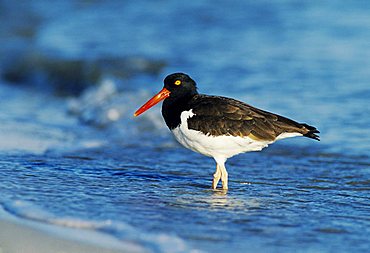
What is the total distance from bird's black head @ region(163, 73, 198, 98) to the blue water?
0.88m

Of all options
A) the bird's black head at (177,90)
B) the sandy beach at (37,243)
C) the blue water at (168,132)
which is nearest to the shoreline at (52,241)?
the sandy beach at (37,243)

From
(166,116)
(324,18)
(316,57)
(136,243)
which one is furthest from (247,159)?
(324,18)

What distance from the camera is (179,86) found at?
6.69 meters

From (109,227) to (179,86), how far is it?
2.08 metres

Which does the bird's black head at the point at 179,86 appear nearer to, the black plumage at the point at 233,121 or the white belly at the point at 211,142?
the black plumage at the point at 233,121

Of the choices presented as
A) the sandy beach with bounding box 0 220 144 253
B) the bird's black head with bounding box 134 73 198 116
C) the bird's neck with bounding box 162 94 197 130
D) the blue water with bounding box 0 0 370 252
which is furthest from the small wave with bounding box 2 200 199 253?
the bird's black head with bounding box 134 73 198 116

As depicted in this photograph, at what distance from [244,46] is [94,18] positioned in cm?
522

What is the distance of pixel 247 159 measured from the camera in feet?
26.5

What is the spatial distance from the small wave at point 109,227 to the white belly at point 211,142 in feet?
4.54

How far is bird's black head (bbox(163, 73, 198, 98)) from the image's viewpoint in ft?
21.9

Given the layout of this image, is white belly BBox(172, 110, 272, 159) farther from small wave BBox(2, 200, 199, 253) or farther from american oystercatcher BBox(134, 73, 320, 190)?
small wave BBox(2, 200, 199, 253)

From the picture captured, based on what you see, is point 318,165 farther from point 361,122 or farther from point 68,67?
point 68,67

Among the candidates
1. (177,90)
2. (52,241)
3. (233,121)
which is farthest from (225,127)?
(52,241)

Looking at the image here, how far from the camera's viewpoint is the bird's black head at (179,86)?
6.68m
